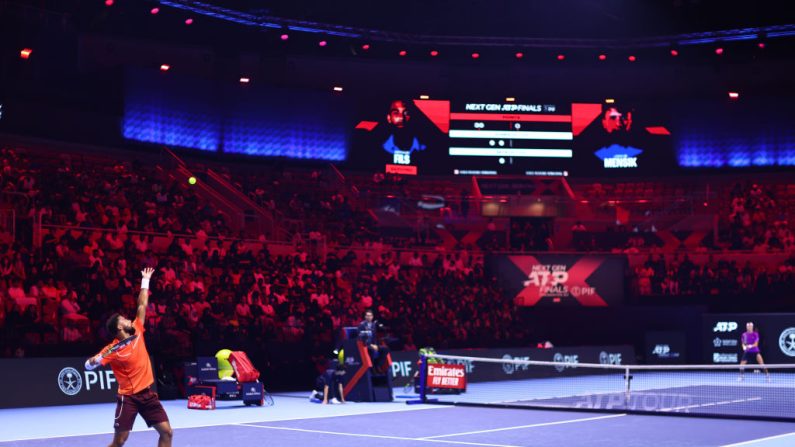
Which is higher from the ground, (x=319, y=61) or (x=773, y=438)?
(x=319, y=61)

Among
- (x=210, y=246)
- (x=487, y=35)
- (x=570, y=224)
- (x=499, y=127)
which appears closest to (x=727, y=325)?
(x=570, y=224)

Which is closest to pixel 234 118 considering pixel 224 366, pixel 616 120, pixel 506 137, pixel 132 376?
pixel 506 137

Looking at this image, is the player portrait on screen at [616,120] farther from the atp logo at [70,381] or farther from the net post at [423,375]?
the atp logo at [70,381]

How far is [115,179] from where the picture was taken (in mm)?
31000

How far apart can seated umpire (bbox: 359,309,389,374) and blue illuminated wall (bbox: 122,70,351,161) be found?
16.2 metres

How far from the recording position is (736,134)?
1703 inches

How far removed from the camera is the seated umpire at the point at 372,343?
22.3 meters

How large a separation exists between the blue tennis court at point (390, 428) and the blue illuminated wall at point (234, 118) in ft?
56.7

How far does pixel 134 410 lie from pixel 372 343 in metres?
12.0

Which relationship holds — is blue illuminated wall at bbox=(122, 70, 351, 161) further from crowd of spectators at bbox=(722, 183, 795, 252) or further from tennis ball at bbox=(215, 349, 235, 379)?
crowd of spectators at bbox=(722, 183, 795, 252)

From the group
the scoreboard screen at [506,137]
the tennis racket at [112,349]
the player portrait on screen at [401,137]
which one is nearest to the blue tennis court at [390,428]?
the tennis racket at [112,349]

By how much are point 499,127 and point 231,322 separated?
14.7 metres

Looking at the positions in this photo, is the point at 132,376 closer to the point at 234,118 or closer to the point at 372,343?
the point at 372,343

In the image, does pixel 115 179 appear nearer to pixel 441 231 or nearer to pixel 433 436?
pixel 441 231
